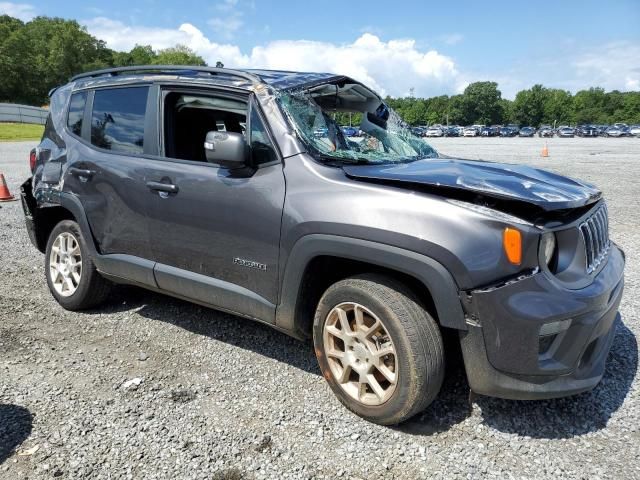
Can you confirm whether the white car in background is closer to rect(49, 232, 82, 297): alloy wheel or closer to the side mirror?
rect(49, 232, 82, 297): alloy wheel

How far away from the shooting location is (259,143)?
10.2ft

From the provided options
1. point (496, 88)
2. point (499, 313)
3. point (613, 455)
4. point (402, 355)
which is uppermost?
point (496, 88)

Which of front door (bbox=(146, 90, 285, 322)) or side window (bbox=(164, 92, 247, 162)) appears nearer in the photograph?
front door (bbox=(146, 90, 285, 322))

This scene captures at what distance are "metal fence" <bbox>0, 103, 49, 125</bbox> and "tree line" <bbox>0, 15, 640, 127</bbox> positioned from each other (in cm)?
1832

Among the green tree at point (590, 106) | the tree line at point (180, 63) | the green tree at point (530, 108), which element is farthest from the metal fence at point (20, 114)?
the green tree at point (530, 108)

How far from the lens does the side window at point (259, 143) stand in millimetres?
3055

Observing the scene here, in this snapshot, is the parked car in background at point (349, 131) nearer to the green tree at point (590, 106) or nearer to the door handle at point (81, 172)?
the door handle at point (81, 172)

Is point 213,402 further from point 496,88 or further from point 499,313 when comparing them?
point 496,88

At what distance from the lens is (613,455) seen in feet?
8.17

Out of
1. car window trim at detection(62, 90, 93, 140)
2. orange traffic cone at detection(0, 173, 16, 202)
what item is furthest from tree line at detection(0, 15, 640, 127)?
car window trim at detection(62, 90, 93, 140)

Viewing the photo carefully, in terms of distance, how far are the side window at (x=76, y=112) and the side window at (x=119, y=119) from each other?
0.55 ft

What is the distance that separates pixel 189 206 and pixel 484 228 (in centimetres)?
187

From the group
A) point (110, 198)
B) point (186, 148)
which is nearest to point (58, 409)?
point (110, 198)

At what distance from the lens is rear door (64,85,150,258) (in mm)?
3652
